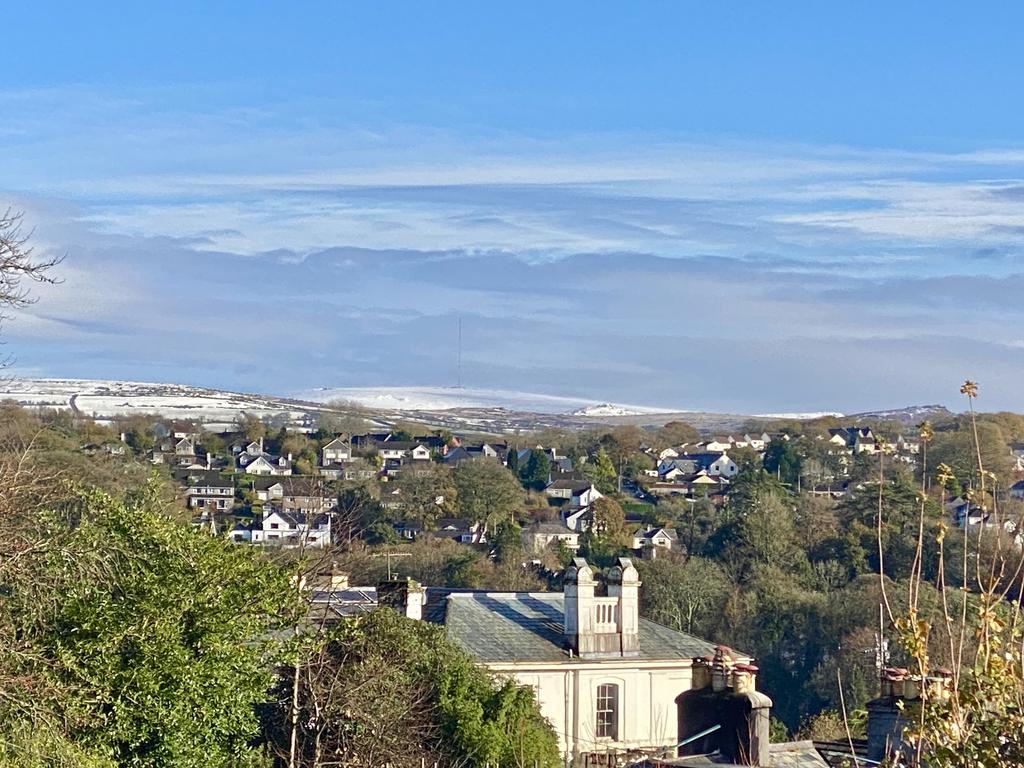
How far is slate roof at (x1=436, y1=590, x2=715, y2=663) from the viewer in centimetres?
2647

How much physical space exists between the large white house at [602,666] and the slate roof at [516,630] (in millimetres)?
22

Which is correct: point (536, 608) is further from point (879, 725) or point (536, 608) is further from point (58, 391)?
point (58, 391)

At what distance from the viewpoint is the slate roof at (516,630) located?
2647 centimetres

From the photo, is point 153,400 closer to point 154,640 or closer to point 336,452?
point 336,452

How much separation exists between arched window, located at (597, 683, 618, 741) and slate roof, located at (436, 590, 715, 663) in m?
0.66

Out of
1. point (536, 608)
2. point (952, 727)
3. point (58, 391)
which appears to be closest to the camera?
point (952, 727)

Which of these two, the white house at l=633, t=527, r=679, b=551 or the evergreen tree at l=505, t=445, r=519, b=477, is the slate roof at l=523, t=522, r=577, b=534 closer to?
the white house at l=633, t=527, r=679, b=551

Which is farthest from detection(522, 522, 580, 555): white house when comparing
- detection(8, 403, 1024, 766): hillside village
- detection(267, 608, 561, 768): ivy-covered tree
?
detection(267, 608, 561, 768): ivy-covered tree

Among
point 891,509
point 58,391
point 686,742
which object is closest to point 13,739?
point 686,742

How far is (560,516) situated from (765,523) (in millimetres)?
26349

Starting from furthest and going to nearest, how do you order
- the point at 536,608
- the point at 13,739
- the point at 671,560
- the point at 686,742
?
the point at 671,560
the point at 536,608
the point at 686,742
the point at 13,739

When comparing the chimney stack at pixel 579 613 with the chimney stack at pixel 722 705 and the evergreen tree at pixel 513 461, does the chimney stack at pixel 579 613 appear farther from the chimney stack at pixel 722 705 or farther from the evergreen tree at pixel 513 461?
the evergreen tree at pixel 513 461

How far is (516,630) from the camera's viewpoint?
27375 millimetres

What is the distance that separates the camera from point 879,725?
64.6ft
